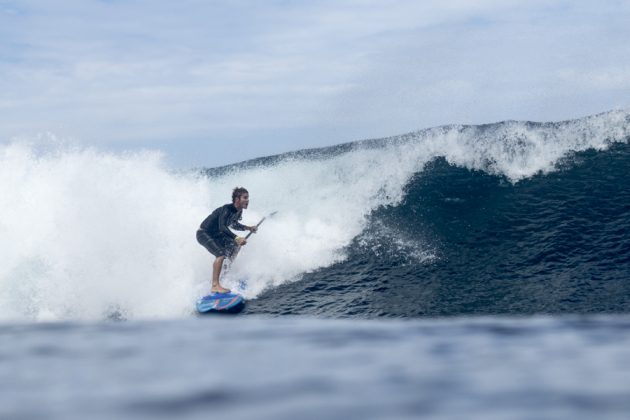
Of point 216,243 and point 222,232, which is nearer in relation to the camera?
point 222,232

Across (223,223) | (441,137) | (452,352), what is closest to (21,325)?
(452,352)

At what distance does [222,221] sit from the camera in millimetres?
10359

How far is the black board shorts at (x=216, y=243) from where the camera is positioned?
10.4 metres

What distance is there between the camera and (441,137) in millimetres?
15148

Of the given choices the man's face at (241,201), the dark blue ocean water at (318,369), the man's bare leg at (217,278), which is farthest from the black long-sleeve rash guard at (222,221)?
the dark blue ocean water at (318,369)

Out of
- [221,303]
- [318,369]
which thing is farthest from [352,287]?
[318,369]

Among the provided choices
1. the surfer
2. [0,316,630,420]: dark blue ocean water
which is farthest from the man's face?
[0,316,630,420]: dark blue ocean water

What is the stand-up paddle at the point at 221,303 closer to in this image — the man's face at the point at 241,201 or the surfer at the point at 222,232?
the surfer at the point at 222,232

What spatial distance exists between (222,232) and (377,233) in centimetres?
290

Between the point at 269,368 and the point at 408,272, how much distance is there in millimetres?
7920

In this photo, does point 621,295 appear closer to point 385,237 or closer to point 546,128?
point 385,237

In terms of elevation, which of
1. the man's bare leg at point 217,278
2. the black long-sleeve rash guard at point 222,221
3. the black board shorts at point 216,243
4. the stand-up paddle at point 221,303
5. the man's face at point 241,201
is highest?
the man's face at point 241,201

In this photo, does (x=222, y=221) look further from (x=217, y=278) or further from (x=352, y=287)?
(x=352, y=287)

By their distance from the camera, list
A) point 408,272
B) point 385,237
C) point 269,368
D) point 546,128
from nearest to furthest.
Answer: point 269,368
point 408,272
point 385,237
point 546,128
